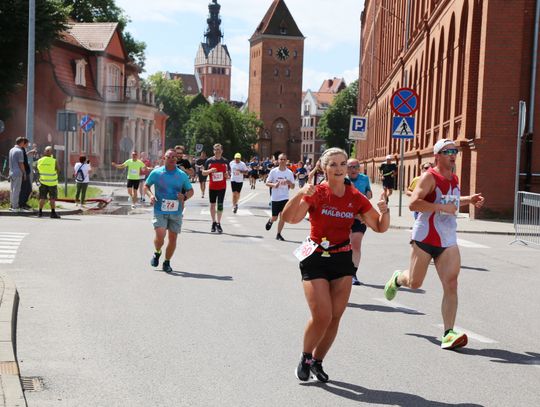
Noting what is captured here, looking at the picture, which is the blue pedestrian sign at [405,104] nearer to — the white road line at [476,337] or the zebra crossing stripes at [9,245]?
the zebra crossing stripes at [9,245]

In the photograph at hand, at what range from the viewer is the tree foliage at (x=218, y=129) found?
4732 inches

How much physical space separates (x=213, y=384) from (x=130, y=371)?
2.29 ft

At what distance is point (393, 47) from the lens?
6431 centimetres

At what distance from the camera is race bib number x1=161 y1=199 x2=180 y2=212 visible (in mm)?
13023

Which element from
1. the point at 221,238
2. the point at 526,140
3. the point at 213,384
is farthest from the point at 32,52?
the point at 213,384

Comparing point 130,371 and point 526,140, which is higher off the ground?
point 526,140

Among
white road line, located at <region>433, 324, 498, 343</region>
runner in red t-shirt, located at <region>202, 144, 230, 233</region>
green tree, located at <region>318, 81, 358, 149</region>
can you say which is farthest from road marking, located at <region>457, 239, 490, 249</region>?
green tree, located at <region>318, 81, 358, 149</region>

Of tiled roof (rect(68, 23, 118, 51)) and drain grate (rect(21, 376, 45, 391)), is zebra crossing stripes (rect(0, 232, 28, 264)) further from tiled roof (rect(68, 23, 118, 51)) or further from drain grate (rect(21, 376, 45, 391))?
tiled roof (rect(68, 23, 118, 51))

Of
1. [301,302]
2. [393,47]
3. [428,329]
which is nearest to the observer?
[428,329]

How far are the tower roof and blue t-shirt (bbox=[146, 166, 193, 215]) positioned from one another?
451 ft

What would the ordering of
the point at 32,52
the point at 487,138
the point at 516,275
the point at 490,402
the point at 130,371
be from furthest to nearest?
the point at 32,52 < the point at 487,138 < the point at 516,275 < the point at 130,371 < the point at 490,402

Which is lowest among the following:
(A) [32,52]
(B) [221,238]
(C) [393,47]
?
(B) [221,238]

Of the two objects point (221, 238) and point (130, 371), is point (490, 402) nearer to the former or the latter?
point (130, 371)

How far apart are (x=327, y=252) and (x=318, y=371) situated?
818 millimetres
